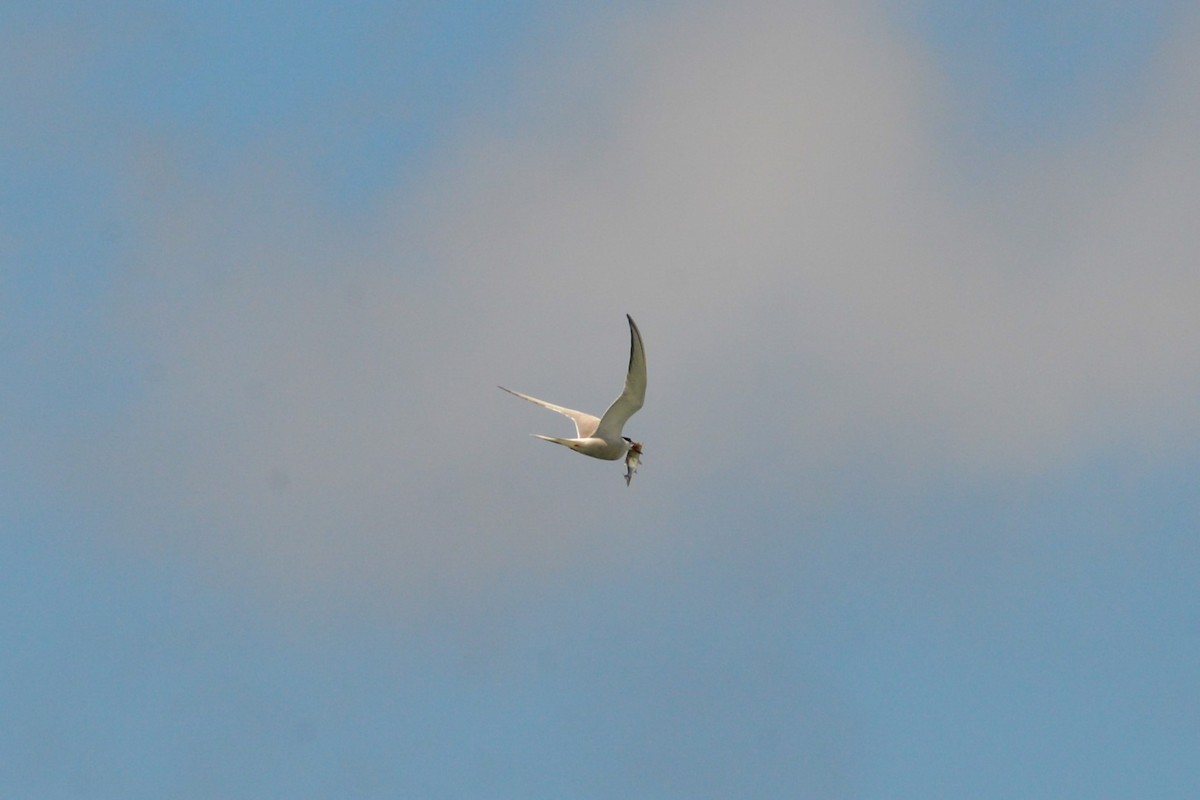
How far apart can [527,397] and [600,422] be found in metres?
3.41

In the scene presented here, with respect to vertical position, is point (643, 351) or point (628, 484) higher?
point (643, 351)

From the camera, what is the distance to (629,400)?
154ft

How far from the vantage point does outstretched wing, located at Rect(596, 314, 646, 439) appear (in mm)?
46094

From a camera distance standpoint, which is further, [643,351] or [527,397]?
[527,397]

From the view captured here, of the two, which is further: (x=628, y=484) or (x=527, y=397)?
(x=527, y=397)

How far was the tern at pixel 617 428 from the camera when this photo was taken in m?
46.3

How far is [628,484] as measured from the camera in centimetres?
4638

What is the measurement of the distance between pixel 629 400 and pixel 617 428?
90 cm

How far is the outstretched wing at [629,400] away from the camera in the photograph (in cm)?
4609

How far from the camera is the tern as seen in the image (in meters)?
46.3

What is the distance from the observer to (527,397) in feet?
164

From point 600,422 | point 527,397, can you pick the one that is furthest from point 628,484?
point 527,397

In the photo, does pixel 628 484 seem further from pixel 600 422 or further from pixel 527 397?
pixel 527 397

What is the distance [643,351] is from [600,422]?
2649mm
